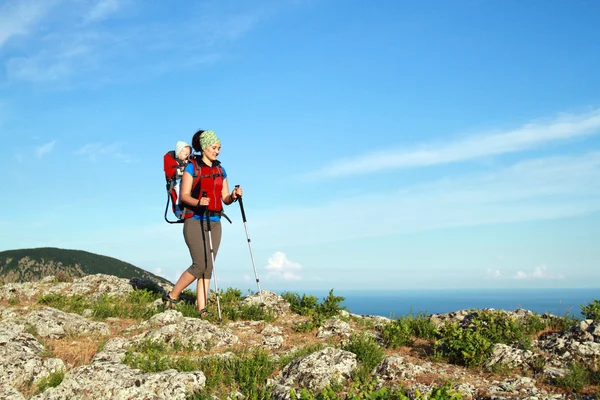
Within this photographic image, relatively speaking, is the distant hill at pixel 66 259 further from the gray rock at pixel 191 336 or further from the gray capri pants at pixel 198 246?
the gray rock at pixel 191 336

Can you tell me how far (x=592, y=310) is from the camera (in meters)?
9.31

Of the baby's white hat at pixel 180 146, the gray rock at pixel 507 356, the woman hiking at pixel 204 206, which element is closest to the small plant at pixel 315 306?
the woman hiking at pixel 204 206

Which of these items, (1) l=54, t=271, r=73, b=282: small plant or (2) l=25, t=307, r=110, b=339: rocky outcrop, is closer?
(2) l=25, t=307, r=110, b=339: rocky outcrop

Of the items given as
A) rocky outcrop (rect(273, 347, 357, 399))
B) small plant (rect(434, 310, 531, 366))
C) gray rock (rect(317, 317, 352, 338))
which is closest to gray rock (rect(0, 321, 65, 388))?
rocky outcrop (rect(273, 347, 357, 399))

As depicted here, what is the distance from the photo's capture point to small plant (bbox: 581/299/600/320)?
9.19 metres

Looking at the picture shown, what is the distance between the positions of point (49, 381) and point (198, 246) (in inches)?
175

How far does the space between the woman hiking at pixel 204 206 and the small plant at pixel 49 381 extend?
4220 millimetres

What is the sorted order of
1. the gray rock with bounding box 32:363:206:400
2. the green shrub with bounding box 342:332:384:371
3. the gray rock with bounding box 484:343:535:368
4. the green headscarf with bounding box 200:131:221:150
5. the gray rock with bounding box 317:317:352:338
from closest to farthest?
the gray rock with bounding box 32:363:206:400 < the green shrub with bounding box 342:332:384:371 < the gray rock with bounding box 484:343:535:368 < the gray rock with bounding box 317:317:352:338 < the green headscarf with bounding box 200:131:221:150

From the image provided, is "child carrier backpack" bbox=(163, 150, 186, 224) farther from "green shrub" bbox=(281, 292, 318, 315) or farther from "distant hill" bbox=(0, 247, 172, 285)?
"distant hill" bbox=(0, 247, 172, 285)

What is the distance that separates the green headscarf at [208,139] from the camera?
10.9m

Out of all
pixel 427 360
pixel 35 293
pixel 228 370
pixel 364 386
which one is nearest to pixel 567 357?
pixel 427 360

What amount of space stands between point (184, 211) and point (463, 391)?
691cm

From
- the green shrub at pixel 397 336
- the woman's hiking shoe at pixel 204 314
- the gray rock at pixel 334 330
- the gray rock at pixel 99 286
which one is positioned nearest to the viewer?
the green shrub at pixel 397 336

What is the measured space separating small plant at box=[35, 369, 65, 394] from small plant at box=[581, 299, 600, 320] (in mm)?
9050
